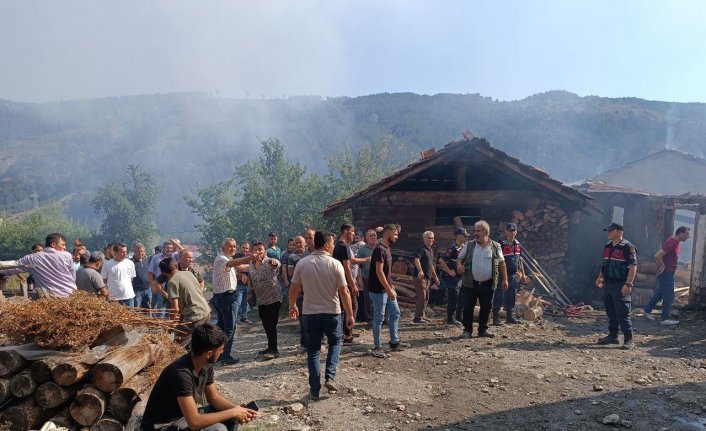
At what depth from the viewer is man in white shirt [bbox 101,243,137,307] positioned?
25.6 feet

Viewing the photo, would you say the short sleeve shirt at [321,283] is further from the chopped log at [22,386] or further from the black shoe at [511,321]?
the black shoe at [511,321]

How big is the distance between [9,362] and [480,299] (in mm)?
6593

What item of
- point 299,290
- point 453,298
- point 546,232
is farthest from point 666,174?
point 299,290

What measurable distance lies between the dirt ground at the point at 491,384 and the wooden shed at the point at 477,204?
4109 mm

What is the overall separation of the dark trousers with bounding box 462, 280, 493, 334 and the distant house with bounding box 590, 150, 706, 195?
18.7 m

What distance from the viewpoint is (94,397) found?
168 inches

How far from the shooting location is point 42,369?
4324 mm

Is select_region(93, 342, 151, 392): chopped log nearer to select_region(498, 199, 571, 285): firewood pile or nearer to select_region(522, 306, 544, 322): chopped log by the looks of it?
select_region(522, 306, 544, 322): chopped log

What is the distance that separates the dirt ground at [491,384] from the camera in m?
4.86

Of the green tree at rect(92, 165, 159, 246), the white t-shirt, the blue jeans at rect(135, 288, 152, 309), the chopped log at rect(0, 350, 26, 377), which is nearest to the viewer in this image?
the chopped log at rect(0, 350, 26, 377)

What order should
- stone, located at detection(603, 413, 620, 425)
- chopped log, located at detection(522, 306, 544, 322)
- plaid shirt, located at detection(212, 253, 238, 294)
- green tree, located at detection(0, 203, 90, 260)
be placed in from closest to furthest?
stone, located at detection(603, 413, 620, 425) < plaid shirt, located at detection(212, 253, 238, 294) < chopped log, located at detection(522, 306, 544, 322) < green tree, located at detection(0, 203, 90, 260)

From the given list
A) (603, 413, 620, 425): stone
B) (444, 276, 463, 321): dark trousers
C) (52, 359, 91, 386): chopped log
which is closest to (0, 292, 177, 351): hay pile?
(52, 359, 91, 386): chopped log

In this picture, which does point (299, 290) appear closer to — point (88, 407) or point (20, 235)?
point (88, 407)

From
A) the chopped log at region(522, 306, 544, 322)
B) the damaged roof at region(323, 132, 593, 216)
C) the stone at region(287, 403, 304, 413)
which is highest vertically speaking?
the damaged roof at region(323, 132, 593, 216)
